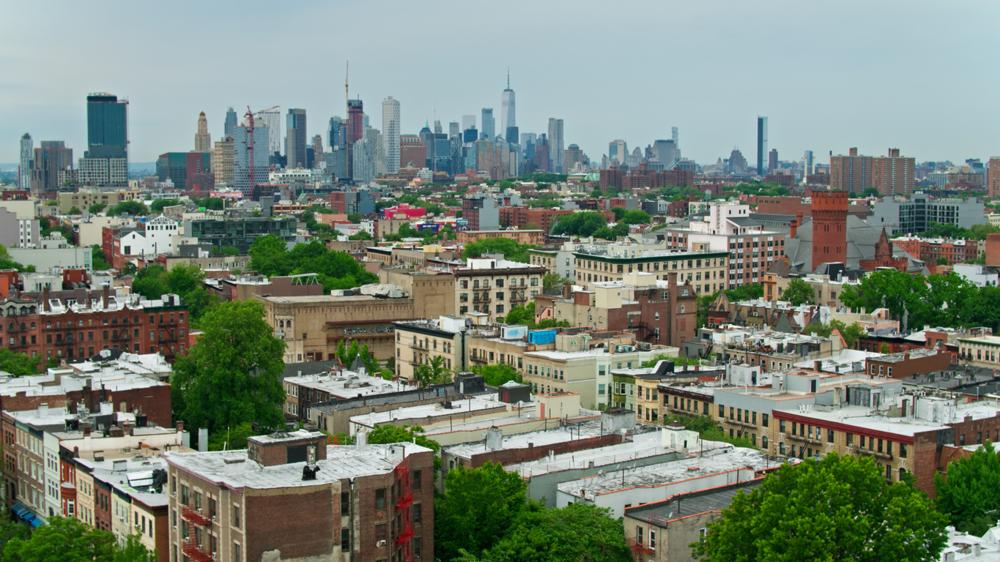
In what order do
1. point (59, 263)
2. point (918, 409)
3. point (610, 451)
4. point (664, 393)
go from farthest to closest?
point (59, 263)
point (664, 393)
point (918, 409)
point (610, 451)

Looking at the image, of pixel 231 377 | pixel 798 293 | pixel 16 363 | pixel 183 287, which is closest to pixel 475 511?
pixel 231 377

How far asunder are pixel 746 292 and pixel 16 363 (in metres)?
83.2

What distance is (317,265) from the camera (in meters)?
182

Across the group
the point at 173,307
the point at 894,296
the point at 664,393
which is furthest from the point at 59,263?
the point at 664,393

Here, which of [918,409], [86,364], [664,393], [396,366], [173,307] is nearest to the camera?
[918,409]

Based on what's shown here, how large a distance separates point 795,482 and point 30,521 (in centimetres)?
4002

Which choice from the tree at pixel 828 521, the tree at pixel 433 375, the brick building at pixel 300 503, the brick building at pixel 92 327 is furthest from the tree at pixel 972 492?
the brick building at pixel 92 327

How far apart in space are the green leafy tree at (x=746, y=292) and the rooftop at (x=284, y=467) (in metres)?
102

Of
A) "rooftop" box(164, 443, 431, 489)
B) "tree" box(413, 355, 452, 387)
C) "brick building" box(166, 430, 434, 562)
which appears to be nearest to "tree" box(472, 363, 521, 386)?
"tree" box(413, 355, 452, 387)

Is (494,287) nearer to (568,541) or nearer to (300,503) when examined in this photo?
(568,541)

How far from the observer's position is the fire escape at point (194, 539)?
Answer: 55094 millimetres

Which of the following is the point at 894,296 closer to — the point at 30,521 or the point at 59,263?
the point at 30,521

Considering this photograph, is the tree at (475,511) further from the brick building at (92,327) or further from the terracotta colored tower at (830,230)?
the terracotta colored tower at (830,230)

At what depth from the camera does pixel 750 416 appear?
83500 millimetres
